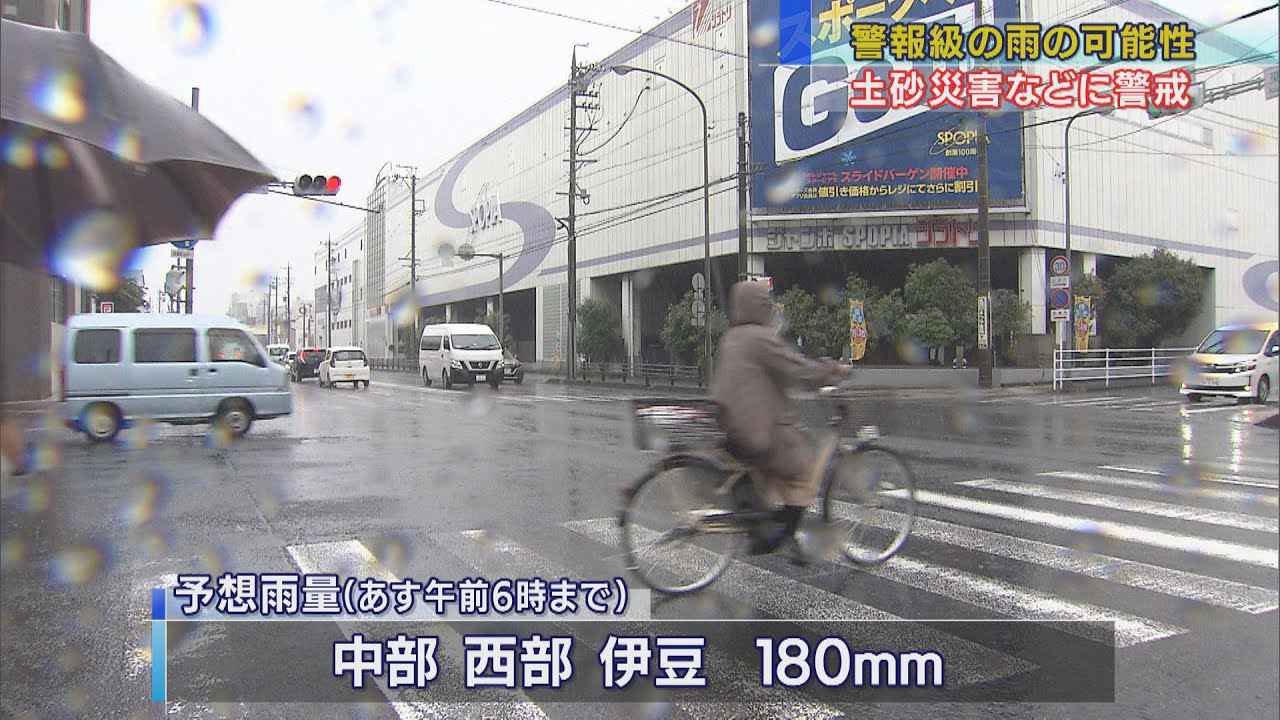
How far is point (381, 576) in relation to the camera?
14.7 feet

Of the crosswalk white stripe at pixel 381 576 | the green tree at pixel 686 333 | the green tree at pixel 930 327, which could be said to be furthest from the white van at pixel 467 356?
the crosswalk white stripe at pixel 381 576

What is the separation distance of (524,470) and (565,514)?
7.95 feet

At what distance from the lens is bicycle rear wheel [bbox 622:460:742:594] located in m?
3.90

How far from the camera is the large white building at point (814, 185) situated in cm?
196

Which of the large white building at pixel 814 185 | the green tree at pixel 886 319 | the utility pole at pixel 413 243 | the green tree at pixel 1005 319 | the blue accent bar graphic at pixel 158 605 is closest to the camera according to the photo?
the large white building at pixel 814 185

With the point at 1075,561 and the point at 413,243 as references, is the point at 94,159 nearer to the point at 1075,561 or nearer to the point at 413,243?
the point at 1075,561

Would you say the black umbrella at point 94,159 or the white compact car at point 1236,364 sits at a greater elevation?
the black umbrella at point 94,159

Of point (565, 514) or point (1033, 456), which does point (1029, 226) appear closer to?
point (1033, 456)

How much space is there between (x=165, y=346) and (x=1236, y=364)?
1310 cm

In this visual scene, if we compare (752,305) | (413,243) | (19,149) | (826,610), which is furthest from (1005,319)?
(413,243)

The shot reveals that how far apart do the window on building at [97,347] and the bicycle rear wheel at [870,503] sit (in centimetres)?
1099

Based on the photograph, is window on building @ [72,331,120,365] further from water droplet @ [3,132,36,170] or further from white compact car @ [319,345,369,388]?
white compact car @ [319,345,369,388]

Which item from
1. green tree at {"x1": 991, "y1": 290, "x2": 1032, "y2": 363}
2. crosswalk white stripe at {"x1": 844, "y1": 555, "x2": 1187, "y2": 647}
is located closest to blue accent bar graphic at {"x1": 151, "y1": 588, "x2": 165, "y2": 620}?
crosswalk white stripe at {"x1": 844, "y1": 555, "x2": 1187, "y2": 647}

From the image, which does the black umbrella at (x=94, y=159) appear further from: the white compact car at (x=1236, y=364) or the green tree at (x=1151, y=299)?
the green tree at (x=1151, y=299)
